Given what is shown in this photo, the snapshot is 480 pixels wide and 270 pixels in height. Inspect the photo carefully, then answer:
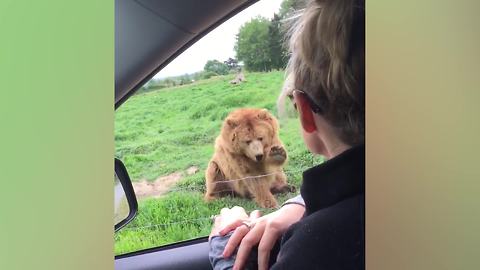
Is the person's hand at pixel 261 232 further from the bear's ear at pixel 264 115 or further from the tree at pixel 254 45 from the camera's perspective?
the tree at pixel 254 45

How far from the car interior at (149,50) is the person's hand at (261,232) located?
117 millimetres

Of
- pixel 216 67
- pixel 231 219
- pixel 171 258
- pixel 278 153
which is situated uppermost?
pixel 216 67

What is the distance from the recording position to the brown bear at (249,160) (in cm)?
153

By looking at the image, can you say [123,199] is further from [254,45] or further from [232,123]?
[254,45]

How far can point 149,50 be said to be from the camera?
1466mm

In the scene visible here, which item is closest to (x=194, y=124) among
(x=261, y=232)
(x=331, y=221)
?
(x=261, y=232)

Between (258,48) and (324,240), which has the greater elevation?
(258,48)

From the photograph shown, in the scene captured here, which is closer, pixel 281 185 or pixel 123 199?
pixel 123 199

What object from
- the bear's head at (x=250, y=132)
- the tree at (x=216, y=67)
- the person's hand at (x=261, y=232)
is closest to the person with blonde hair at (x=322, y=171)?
the person's hand at (x=261, y=232)

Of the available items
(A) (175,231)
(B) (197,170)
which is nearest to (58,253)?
(A) (175,231)

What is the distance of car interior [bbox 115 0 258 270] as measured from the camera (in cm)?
146

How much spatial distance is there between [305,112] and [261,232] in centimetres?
41

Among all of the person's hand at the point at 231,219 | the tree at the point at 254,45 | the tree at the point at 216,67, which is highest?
the tree at the point at 254,45

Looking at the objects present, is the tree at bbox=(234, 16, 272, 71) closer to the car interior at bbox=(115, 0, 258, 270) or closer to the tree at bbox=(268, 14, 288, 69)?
the tree at bbox=(268, 14, 288, 69)
